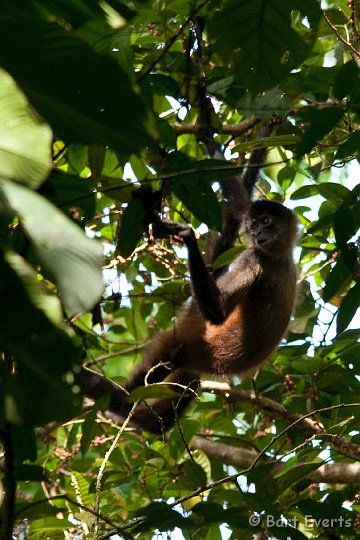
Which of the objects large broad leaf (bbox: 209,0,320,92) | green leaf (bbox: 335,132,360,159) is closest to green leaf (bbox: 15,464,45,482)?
large broad leaf (bbox: 209,0,320,92)

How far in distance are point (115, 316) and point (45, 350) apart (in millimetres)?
4955

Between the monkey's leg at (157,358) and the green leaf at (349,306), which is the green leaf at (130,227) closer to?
the green leaf at (349,306)

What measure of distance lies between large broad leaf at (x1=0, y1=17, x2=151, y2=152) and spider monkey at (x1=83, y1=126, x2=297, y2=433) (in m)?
4.52

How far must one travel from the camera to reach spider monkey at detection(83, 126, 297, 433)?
223 inches

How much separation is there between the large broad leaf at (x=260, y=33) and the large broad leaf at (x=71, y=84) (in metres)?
1.05

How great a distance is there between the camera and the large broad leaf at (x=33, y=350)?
0.85 metres

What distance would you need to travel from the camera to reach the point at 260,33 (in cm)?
197

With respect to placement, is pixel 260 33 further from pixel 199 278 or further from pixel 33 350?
pixel 199 278

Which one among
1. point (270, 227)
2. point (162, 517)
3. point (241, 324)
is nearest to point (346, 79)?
point (162, 517)

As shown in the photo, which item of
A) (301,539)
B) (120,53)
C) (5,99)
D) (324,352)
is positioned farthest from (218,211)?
(5,99)

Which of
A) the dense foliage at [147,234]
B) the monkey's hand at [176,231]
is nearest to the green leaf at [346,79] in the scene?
the dense foliage at [147,234]

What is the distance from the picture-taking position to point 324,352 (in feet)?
13.8

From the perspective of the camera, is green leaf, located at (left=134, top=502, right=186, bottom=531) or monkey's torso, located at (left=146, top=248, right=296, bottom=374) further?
monkey's torso, located at (left=146, top=248, right=296, bottom=374)

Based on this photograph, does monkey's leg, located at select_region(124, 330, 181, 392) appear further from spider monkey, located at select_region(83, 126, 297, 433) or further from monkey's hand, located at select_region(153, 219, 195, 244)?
monkey's hand, located at select_region(153, 219, 195, 244)
